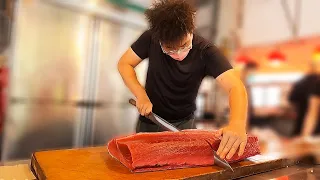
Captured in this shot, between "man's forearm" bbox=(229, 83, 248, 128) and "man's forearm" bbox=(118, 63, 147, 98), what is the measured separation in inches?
10.0

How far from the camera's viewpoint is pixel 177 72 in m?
0.96

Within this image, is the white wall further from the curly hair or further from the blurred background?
the curly hair

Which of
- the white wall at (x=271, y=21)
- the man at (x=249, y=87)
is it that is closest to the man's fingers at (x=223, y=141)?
the man at (x=249, y=87)

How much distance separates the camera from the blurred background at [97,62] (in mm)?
2250

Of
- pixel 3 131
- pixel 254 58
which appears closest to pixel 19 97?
pixel 3 131

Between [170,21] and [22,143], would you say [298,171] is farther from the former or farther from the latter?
[22,143]

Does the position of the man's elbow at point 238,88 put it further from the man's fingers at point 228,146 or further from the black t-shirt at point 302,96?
the black t-shirt at point 302,96

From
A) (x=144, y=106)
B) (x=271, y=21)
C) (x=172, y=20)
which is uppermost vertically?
(x=271, y=21)

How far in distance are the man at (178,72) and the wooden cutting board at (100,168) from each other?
6 cm

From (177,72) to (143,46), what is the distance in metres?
0.13

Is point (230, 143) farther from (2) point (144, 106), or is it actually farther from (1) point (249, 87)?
(1) point (249, 87)

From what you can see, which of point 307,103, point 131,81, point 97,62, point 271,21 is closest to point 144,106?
point 131,81

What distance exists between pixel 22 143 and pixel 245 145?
1919 mm

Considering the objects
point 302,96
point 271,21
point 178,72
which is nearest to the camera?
point 178,72
